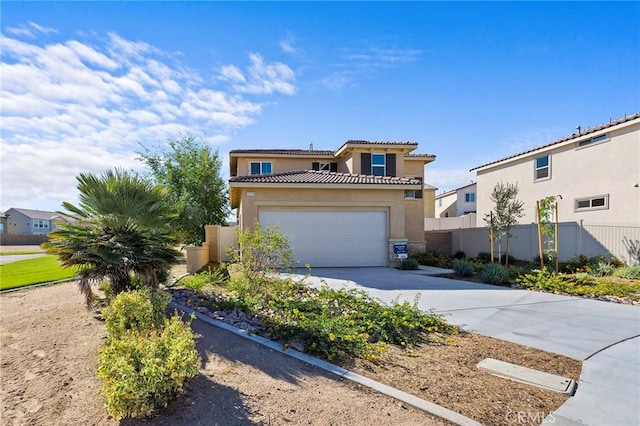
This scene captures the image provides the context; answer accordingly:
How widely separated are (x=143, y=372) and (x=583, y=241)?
59.6 feet

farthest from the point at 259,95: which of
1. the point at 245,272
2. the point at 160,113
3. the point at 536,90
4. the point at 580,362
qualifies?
the point at 580,362

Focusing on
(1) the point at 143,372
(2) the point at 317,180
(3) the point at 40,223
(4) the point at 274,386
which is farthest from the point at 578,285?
(3) the point at 40,223

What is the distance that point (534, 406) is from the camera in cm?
333

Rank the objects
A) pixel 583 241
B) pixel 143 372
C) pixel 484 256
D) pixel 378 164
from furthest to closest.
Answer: pixel 378 164 → pixel 484 256 → pixel 583 241 → pixel 143 372

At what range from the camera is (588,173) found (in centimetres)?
1585

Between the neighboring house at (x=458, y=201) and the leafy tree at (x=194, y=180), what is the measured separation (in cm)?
2446

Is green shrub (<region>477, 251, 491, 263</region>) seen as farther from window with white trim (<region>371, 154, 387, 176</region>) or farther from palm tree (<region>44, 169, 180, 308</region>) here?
palm tree (<region>44, 169, 180, 308</region>)

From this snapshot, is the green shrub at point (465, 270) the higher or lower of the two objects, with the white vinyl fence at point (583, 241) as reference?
lower

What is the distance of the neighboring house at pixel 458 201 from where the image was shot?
3359 centimetres

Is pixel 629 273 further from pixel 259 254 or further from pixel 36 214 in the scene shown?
pixel 36 214

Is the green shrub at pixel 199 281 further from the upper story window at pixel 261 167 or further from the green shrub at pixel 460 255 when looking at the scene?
the green shrub at pixel 460 255

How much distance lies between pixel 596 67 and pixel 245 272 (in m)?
13.2

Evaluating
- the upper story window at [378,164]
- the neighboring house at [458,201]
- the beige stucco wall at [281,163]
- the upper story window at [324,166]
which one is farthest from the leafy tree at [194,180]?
the neighboring house at [458,201]

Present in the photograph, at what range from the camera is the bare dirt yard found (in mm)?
3143
